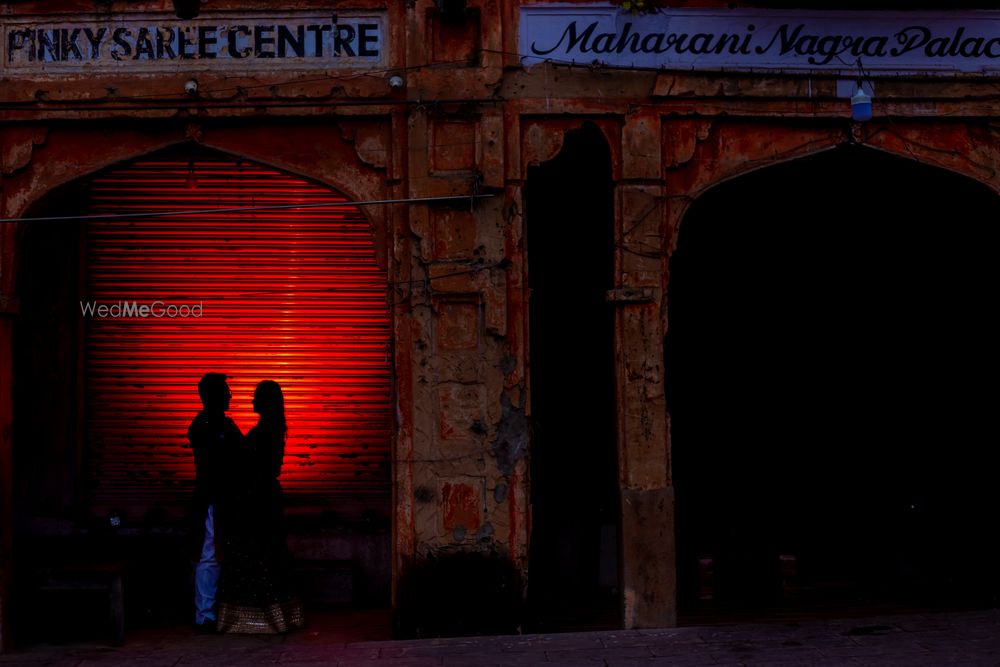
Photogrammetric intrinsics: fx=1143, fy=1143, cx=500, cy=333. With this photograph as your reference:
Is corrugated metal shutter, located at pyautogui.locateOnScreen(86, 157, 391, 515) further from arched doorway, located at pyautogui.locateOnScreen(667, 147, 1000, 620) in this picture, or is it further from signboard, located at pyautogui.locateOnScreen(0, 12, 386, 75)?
arched doorway, located at pyautogui.locateOnScreen(667, 147, 1000, 620)

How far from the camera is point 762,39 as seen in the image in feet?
26.6

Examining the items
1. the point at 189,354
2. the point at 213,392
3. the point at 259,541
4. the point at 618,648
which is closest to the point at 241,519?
the point at 259,541

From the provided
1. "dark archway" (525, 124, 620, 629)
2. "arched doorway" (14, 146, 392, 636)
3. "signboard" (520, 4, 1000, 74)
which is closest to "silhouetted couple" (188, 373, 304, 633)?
"arched doorway" (14, 146, 392, 636)

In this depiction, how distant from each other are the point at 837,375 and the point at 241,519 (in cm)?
543

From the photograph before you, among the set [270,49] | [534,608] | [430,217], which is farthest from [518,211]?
[534,608]

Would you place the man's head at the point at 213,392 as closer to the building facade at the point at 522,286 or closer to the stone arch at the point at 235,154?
the building facade at the point at 522,286

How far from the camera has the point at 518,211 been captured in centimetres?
800

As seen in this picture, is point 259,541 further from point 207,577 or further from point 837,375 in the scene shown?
point 837,375

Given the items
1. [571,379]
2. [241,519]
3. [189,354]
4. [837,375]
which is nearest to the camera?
[241,519]

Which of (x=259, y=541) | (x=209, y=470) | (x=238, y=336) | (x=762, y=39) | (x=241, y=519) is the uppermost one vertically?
(x=762, y=39)

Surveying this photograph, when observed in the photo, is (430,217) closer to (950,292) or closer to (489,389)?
(489,389)

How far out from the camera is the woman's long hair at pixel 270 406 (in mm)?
8484

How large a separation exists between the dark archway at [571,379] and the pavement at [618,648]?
1.63 meters

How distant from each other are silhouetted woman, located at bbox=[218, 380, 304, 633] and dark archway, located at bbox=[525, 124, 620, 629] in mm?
2197
